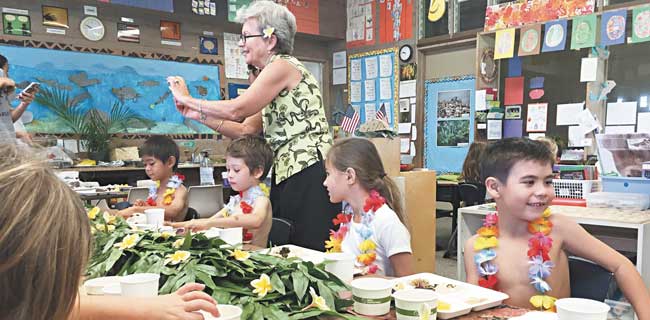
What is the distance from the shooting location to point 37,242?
587 millimetres

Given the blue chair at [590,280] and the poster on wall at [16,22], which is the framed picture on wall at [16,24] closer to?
the poster on wall at [16,22]

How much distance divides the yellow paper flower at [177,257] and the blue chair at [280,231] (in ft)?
3.07

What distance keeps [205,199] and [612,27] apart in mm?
4043

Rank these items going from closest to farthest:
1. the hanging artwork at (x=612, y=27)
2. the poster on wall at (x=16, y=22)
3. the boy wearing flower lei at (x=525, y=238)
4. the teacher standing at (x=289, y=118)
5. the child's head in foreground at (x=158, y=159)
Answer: the boy wearing flower lei at (x=525, y=238) → the teacher standing at (x=289, y=118) → the child's head in foreground at (x=158, y=159) → the hanging artwork at (x=612, y=27) → the poster on wall at (x=16, y=22)

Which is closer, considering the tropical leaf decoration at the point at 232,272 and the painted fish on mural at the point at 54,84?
the tropical leaf decoration at the point at 232,272

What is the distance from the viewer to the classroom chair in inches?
170

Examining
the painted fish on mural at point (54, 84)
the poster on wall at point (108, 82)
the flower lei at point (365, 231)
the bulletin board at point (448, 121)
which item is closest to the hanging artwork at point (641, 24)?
the bulletin board at point (448, 121)

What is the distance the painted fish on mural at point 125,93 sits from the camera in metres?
5.87

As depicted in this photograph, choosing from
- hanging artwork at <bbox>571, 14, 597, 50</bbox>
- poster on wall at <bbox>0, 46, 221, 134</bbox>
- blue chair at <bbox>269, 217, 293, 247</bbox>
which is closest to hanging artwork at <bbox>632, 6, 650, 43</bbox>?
hanging artwork at <bbox>571, 14, 597, 50</bbox>

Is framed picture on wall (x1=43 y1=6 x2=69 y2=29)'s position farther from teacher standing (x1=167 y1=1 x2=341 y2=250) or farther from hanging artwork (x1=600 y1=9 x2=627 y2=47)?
hanging artwork (x1=600 y1=9 x2=627 y2=47)

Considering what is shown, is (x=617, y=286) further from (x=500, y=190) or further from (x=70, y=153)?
(x=70, y=153)

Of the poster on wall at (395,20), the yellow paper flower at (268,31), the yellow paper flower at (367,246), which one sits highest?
the poster on wall at (395,20)

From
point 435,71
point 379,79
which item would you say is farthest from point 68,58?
point 435,71

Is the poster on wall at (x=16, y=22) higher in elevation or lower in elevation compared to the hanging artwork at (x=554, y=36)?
higher
